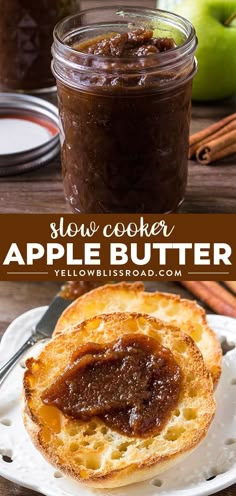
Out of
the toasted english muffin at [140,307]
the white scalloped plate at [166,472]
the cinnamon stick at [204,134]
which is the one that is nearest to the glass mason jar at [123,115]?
the toasted english muffin at [140,307]

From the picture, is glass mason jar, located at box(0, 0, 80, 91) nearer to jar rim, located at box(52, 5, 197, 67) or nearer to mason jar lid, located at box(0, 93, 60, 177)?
mason jar lid, located at box(0, 93, 60, 177)

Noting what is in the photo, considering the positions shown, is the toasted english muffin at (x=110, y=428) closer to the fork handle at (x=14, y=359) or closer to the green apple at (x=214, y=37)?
the fork handle at (x=14, y=359)

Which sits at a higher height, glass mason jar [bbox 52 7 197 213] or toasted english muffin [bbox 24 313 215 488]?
glass mason jar [bbox 52 7 197 213]

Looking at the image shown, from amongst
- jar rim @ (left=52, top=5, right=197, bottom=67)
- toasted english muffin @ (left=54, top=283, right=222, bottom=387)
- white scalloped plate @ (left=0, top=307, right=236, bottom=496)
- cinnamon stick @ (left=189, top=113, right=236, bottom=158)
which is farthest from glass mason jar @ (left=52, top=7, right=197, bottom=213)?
white scalloped plate @ (left=0, top=307, right=236, bottom=496)

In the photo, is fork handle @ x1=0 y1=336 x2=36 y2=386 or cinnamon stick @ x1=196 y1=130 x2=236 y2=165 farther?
Result: cinnamon stick @ x1=196 y1=130 x2=236 y2=165

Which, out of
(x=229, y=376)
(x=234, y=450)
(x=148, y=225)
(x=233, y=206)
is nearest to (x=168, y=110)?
(x=148, y=225)

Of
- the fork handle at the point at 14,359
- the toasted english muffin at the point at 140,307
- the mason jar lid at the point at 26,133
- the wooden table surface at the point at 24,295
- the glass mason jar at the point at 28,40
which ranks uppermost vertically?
the glass mason jar at the point at 28,40

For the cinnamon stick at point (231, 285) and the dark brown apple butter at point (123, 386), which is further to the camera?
the cinnamon stick at point (231, 285)
